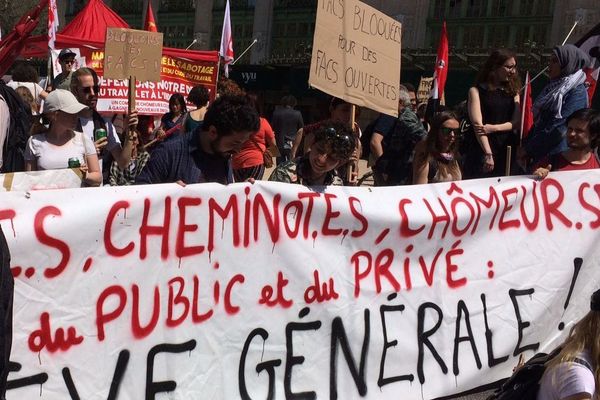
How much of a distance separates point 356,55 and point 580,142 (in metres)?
1.47

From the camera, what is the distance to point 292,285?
13.3 feet

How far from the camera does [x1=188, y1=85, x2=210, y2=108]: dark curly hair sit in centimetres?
710

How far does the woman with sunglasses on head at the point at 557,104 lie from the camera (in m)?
5.88

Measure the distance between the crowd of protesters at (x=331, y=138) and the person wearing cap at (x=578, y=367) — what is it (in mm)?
1589

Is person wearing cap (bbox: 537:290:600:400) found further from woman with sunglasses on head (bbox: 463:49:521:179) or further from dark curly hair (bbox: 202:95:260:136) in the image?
woman with sunglasses on head (bbox: 463:49:521:179)

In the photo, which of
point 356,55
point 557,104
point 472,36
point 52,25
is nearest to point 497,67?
point 557,104

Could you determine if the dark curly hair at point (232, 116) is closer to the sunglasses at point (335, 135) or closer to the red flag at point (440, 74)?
the sunglasses at point (335, 135)

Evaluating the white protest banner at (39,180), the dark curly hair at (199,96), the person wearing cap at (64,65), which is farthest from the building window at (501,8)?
the white protest banner at (39,180)

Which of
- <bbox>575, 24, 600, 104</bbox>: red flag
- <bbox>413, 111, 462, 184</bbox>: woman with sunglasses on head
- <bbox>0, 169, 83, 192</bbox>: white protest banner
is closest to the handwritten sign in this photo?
<bbox>0, 169, 83, 192</bbox>: white protest banner

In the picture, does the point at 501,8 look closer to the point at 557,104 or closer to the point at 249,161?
the point at 557,104

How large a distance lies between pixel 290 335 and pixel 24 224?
1315mm

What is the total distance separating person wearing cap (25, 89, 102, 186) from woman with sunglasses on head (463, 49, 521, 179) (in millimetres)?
2749

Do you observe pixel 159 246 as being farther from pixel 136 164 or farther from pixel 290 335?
pixel 136 164

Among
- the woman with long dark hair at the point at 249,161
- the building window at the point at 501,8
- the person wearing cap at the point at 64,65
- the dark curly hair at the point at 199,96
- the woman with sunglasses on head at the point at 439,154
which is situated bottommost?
the woman with long dark hair at the point at 249,161
